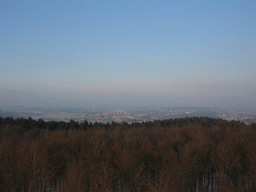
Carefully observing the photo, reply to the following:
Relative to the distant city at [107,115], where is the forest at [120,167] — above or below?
below

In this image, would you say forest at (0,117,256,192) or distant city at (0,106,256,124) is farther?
distant city at (0,106,256,124)

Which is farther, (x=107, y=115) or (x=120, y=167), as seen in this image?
(x=107, y=115)

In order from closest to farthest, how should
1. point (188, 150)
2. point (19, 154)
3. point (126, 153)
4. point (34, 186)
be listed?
point (34, 186) → point (19, 154) → point (126, 153) → point (188, 150)

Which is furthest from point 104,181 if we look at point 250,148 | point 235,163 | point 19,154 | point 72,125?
point 72,125

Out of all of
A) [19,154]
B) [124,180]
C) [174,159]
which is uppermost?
[19,154]

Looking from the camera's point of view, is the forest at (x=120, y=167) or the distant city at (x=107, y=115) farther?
the distant city at (x=107, y=115)

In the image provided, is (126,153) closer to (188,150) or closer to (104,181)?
(104,181)

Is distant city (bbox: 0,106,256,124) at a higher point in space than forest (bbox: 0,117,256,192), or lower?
higher

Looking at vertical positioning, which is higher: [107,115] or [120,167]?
[107,115]

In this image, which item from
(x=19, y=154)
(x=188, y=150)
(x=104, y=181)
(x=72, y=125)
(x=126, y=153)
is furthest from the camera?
(x=72, y=125)

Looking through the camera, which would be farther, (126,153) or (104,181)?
(126,153)

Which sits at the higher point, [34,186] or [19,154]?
[19,154]
